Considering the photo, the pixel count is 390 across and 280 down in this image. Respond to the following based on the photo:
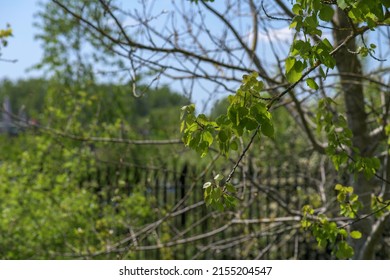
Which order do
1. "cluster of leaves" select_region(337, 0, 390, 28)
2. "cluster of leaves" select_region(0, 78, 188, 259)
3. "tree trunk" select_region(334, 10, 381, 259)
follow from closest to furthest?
"cluster of leaves" select_region(337, 0, 390, 28) → "tree trunk" select_region(334, 10, 381, 259) → "cluster of leaves" select_region(0, 78, 188, 259)

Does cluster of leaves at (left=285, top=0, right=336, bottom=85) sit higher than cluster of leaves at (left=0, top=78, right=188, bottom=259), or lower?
higher

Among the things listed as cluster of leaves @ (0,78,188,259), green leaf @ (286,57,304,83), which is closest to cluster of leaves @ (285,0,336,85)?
green leaf @ (286,57,304,83)

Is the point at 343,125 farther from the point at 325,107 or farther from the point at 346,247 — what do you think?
the point at 346,247

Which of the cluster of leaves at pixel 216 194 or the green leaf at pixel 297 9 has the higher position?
the green leaf at pixel 297 9

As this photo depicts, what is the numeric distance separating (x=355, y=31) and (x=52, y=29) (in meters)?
11.7

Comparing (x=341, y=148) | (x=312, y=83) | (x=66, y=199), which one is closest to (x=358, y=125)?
(x=341, y=148)

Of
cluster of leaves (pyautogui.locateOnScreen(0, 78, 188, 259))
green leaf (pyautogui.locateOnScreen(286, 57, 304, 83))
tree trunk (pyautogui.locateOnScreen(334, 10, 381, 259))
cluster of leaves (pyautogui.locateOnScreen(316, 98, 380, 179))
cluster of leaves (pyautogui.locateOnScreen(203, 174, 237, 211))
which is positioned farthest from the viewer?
cluster of leaves (pyautogui.locateOnScreen(0, 78, 188, 259))

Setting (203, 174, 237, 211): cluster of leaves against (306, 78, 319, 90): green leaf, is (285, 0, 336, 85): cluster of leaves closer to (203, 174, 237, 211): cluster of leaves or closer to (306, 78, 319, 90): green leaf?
(306, 78, 319, 90): green leaf

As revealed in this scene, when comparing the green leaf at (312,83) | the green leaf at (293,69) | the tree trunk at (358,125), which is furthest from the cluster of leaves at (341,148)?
the tree trunk at (358,125)

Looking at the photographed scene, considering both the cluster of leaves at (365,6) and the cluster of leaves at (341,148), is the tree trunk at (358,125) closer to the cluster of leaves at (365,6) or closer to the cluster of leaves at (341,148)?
the cluster of leaves at (341,148)

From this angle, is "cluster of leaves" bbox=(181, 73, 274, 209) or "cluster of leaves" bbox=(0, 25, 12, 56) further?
"cluster of leaves" bbox=(0, 25, 12, 56)

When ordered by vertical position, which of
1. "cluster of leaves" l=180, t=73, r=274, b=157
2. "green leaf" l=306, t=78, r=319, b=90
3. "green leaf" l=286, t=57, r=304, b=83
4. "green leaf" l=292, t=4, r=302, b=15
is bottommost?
"cluster of leaves" l=180, t=73, r=274, b=157
